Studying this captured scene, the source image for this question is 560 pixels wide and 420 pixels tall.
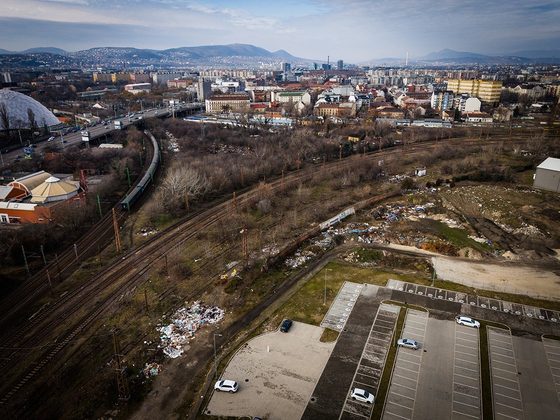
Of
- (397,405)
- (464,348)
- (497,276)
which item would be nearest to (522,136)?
(497,276)

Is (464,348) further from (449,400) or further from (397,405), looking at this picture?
(397,405)

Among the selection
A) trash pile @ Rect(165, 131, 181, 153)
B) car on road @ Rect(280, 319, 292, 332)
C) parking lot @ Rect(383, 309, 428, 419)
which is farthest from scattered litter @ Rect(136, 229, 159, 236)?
trash pile @ Rect(165, 131, 181, 153)

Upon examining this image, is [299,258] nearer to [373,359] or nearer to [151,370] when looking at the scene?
[373,359]

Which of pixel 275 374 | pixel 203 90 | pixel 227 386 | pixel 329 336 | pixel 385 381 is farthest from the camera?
pixel 203 90

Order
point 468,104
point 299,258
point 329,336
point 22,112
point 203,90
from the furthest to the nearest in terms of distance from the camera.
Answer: point 203,90
point 468,104
point 22,112
point 299,258
point 329,336

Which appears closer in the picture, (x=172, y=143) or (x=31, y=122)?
(x=31, y=122)

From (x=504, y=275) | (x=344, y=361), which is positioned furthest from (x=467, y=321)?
(x=344, y=361)

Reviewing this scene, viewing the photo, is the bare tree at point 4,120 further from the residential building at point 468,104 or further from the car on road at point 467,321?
the residential building at point 468,104
